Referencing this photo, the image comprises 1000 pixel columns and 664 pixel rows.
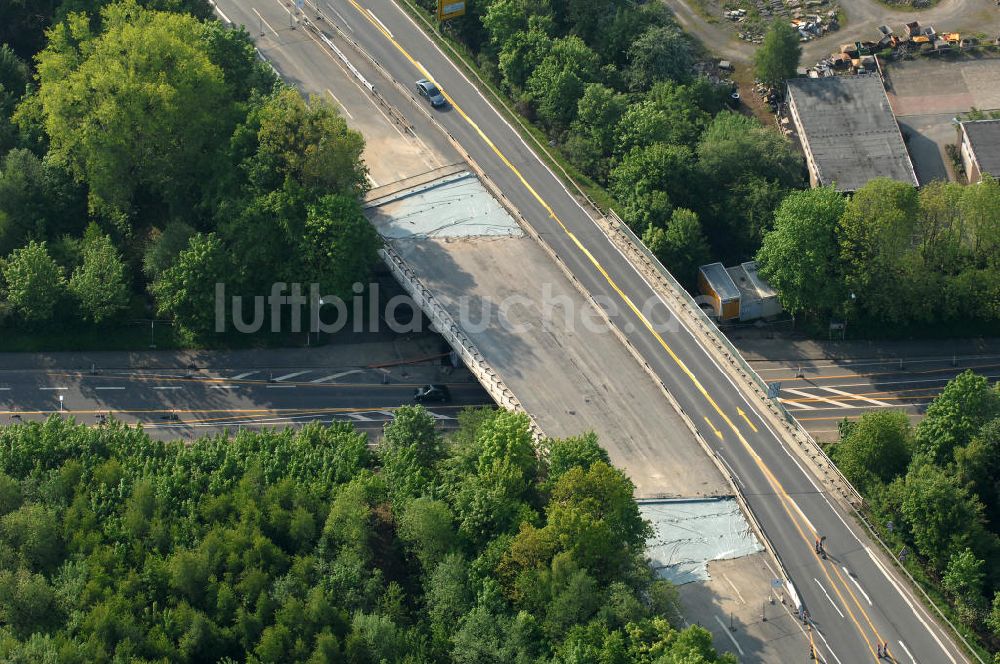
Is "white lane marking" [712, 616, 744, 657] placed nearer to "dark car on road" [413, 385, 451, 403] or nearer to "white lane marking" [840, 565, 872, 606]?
"white lane marking" [840, 565, 872, 606]

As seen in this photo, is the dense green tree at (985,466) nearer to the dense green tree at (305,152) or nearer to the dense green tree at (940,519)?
the dense green tree at (940,519)

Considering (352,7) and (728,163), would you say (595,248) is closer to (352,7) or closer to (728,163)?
(728,163)

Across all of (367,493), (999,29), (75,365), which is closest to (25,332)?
(75,365)

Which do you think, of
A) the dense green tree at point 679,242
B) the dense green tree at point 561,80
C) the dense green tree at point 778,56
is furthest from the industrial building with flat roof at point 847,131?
the dense green tree at point 561,80

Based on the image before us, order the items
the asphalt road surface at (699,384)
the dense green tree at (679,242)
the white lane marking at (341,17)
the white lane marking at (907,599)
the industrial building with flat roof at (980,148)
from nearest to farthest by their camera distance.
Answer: the white lane marking at (907,599)
the asphalt road surface at (699,384)
the dense green tree at (679,242)
the industrial building with flat roof at (980,148)
the white lane marking at (341,17)

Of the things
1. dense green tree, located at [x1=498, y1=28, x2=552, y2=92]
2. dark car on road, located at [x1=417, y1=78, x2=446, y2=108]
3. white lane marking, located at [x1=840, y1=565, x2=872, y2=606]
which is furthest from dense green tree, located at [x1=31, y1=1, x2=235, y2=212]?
white lane marking, located at [x1=840, y1=565, x2=872, y2=606]
